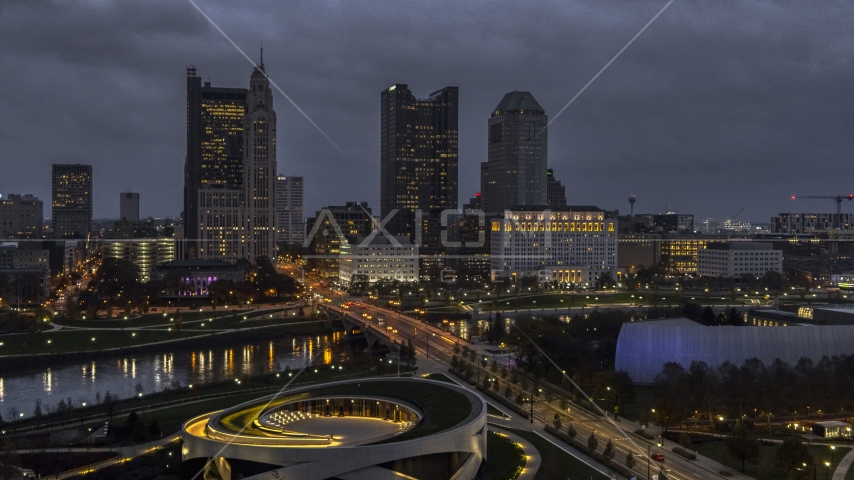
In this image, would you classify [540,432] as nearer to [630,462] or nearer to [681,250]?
[630,462]

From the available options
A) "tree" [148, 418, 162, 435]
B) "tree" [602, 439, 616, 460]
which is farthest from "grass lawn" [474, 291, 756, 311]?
"tree" [602, 439, 616, 460]

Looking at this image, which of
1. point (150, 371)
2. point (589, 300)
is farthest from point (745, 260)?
point (150, 371)

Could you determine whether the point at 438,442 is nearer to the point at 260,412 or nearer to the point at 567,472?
the point at 567,472

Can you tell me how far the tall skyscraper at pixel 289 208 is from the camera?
305 ft

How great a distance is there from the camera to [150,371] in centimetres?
2305

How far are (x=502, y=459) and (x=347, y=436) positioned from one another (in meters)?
2.69

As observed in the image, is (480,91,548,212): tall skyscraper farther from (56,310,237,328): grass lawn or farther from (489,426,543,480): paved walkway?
(489,426,543,480): paved walkway

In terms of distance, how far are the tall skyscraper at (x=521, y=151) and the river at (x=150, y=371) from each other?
43153 mm

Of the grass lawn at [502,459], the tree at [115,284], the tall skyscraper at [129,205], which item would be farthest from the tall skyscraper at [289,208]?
the grass lawn at [502,459]

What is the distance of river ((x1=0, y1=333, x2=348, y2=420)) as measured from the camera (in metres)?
19.6

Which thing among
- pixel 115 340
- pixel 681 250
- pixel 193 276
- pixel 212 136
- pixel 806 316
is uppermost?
pixel 212 136

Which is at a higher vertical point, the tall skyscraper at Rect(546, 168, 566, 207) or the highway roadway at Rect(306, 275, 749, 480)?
the tall skyscraper at Rect(546, 168, 566, 207)

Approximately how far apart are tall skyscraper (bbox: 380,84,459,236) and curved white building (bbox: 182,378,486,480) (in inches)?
2135

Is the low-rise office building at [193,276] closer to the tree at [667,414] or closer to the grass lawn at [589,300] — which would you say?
the grass lawn at [589,300]
